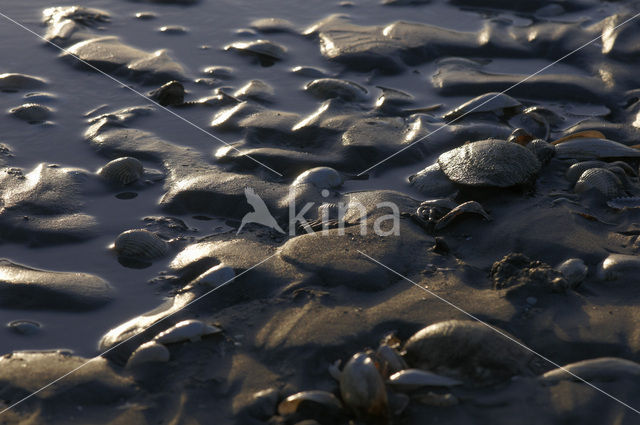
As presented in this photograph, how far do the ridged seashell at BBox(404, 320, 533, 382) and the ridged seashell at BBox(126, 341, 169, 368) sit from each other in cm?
89

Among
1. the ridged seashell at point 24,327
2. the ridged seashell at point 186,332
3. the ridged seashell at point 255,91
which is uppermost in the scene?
the ridged seashell at point 255,91

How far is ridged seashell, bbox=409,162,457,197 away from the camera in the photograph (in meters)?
3.69

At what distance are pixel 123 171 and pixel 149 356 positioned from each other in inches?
59.8

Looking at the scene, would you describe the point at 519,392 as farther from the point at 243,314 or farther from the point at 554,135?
Answer: the point at 554,135

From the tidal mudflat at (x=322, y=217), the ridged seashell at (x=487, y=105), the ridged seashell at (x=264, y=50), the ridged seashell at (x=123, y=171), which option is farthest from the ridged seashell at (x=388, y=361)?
the ridged seashell at (x=264, y=50)

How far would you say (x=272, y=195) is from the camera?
3680 millimetres

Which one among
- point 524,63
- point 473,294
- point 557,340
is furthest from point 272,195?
point 524,63

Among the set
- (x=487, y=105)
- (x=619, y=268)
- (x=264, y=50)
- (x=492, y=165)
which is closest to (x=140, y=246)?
(x=492, y=165)

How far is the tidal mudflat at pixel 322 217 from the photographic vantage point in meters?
2.48

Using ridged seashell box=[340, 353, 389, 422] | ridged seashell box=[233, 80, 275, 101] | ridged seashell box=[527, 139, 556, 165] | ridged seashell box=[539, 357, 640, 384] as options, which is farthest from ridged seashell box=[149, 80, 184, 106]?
ridged seashell box=[539, 357, 640, 384]

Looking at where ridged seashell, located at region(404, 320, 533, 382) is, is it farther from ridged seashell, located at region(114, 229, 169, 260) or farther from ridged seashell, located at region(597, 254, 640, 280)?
ridged seashell, located at region(114, 229, 169, 260)

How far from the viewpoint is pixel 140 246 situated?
3270 mm

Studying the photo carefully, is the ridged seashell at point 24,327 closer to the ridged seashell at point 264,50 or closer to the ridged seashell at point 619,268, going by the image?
the ridged seashell at point 619,268

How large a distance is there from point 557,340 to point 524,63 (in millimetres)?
3007
